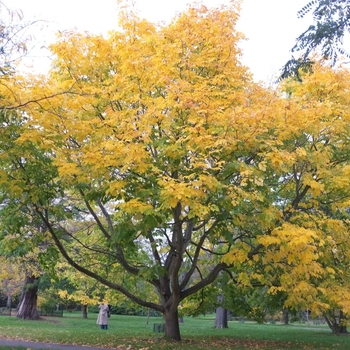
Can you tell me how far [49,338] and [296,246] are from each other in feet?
27.2

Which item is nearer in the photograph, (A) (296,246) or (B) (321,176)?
(A) (296,246)

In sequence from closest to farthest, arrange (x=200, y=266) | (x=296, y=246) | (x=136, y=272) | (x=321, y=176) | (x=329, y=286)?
(x=296, y=246) → (x=321, y=176) → (x=329, y=286) → (x=136, y=272) → (x=200, y=266)

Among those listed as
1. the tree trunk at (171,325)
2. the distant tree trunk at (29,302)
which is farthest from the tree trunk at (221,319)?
the tree trunk at (171,325)

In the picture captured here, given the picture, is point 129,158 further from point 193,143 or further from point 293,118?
point 293,118

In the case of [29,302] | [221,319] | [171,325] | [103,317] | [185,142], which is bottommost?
[171,325]

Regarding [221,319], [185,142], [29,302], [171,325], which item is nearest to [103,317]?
[171,325]

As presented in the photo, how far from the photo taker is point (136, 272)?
1290 cm

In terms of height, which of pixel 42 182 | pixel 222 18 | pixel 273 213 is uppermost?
pixel 222 18

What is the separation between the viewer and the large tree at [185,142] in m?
8.97

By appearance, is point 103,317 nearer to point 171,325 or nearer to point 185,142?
point 171,325

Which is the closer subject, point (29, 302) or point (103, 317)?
point (103, 317)

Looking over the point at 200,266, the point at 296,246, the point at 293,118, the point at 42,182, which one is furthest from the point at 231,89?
the point at 200,266

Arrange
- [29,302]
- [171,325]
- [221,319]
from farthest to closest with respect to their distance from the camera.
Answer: [29,302] < [221,319] < [171,325]

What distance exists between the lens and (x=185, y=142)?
9375mm
